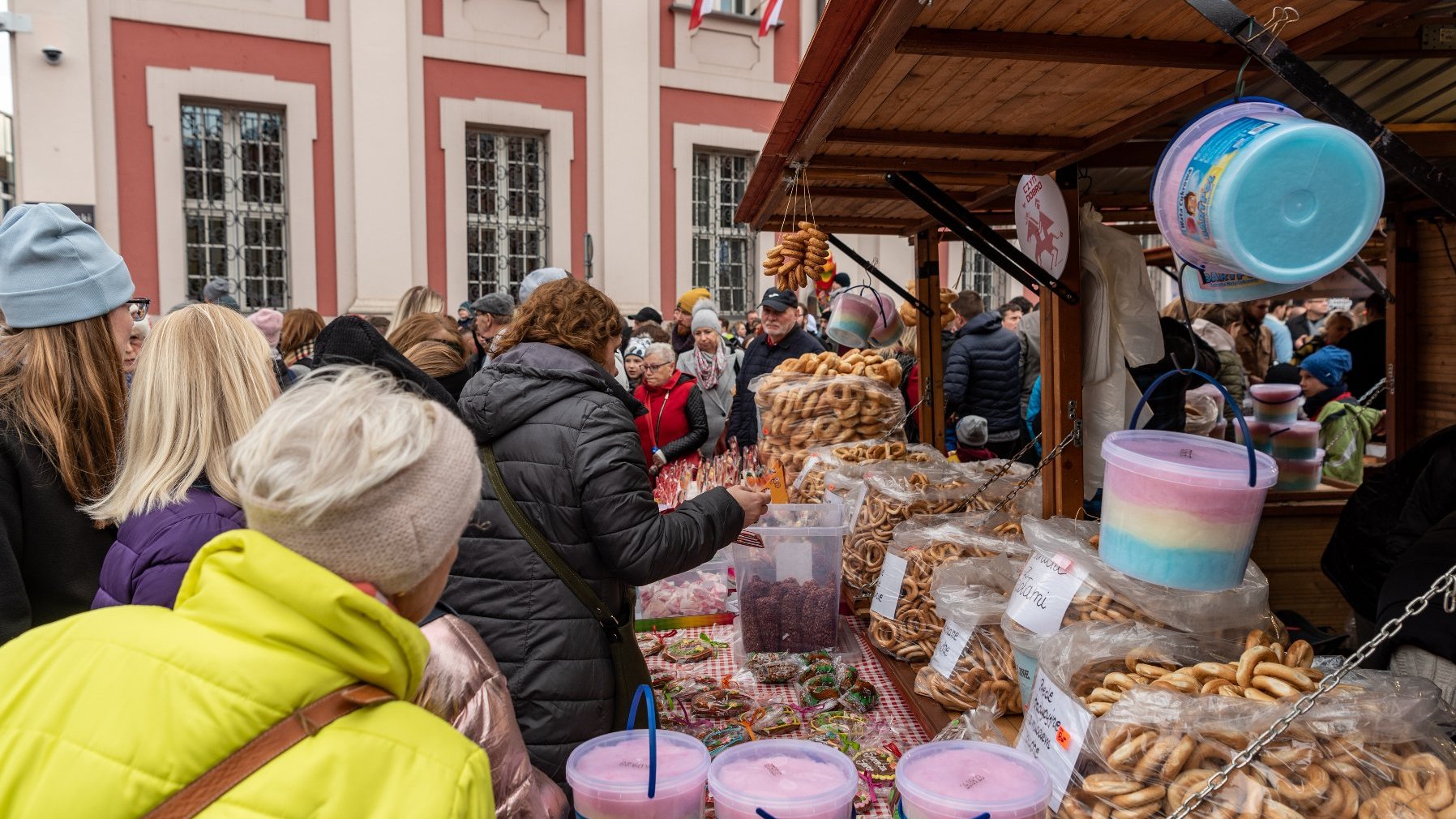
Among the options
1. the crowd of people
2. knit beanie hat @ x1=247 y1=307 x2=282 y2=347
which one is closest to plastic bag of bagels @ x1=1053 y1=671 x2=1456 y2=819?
the crowd of people

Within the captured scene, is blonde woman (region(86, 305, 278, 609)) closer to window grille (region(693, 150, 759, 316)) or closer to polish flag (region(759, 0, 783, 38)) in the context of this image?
polish flag (region(759, 0, 783, 38))

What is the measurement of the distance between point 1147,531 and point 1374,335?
5442 mm

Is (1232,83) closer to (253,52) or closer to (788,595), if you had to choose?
(788,595)

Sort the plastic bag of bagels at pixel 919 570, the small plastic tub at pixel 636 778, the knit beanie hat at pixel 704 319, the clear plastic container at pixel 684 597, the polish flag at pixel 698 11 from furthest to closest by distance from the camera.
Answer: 1. the polish flag at pixel 698 11
2. the knit beanie hat at pixel 704 319
3. the clear plastic container at pixel 684 597
4. the plastic bag of bagels at pixel 919 570
5. the small plastic tub at pixel 636 778

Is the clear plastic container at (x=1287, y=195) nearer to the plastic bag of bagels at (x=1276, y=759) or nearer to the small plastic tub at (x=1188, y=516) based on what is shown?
the small plastic tub at (x=1188, y=516)

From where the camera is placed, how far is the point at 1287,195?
4.08 ft

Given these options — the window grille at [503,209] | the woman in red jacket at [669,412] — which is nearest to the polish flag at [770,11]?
the window grille at [503,209]

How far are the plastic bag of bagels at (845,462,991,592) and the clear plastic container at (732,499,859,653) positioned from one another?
0.61ft

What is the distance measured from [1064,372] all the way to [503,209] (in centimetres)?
998

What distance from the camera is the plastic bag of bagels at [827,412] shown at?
338 centimetres

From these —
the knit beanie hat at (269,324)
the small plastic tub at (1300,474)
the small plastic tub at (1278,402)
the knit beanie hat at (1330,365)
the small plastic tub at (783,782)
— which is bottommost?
the small plastic tub at (1300,474)

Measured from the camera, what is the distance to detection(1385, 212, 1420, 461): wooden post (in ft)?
15.0

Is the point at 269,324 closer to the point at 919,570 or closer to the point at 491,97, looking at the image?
the point at 919,570

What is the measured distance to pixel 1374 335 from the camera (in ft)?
18.7
